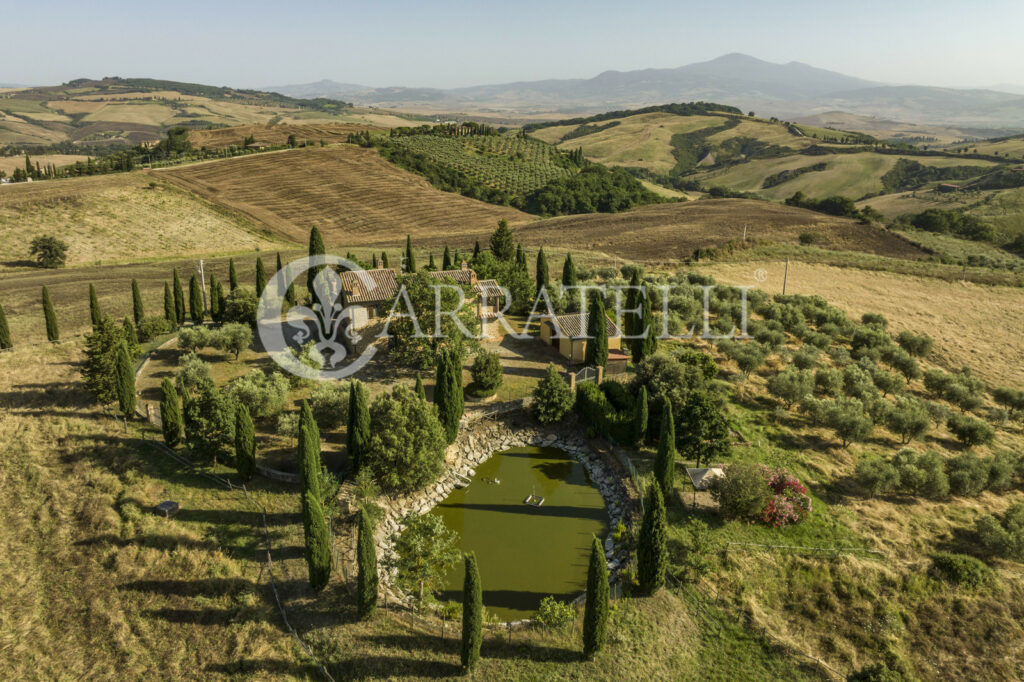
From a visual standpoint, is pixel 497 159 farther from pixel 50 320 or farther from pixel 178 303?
pixel 50 320

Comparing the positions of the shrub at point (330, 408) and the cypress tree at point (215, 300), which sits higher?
the cypress tree at point (215, 300)

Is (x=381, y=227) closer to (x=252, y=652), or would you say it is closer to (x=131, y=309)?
(x=131, y=309)

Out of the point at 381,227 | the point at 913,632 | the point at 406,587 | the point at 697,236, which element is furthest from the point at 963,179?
the point at 406,587

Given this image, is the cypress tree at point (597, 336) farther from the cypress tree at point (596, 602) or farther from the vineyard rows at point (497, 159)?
the vineyard rows at point (497, 159)

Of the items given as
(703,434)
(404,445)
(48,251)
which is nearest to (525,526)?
(404,445)

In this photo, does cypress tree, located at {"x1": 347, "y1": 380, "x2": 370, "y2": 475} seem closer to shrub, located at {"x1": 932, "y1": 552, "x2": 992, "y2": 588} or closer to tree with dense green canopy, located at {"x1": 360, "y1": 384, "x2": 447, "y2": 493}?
tree with dense green canopy, located at {"x1": 360, "y1": 384, "x2": 447, "y2": 493}

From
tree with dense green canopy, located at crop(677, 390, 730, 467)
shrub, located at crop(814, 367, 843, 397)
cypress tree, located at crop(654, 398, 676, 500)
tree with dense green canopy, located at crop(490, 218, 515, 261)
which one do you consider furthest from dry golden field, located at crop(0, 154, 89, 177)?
shrub, located at crop(814, 367, 843, 397)

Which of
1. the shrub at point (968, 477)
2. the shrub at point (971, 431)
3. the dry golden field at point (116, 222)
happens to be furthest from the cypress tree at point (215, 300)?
the shrub at point (971, 431)
